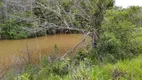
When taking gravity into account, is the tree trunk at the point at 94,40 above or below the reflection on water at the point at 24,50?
above

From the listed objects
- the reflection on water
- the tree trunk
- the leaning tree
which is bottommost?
the reflection on water

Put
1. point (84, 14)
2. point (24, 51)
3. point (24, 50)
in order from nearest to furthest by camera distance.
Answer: point (84, 14) → point (24, 51) → point (24, 50)

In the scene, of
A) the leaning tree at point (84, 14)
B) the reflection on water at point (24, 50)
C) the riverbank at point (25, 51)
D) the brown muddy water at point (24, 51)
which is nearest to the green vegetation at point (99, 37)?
the leaning tree at point (84, 14)

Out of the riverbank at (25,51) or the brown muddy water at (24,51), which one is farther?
the brown muddy water at (24,51)

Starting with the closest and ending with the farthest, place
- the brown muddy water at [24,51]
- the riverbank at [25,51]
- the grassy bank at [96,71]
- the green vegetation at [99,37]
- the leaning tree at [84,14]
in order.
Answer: the grassy bank at [96,71], the green vegetation at [99,37], the leaning tree at [84,14], the riverbank at [25,51], the brown muddy water at [24,51]

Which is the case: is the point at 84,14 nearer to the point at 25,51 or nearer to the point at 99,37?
the point at 99,37

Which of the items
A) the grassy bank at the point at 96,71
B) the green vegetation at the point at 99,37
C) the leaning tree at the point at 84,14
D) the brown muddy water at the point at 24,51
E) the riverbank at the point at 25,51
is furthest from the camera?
the brown muddy water at the point at 24,51

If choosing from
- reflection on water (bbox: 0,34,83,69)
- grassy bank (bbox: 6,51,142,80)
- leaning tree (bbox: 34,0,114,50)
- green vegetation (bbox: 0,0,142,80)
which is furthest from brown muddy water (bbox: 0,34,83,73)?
grassy bank (bbox: 6,51,142,80)

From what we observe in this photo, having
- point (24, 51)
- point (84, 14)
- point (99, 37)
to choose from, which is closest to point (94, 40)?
point (99, 37)

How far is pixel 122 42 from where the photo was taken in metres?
6.88

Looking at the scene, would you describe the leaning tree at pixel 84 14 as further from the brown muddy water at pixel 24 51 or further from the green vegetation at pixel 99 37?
the brown muddy water at pixel 24 51

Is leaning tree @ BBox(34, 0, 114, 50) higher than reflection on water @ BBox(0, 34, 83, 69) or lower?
higher

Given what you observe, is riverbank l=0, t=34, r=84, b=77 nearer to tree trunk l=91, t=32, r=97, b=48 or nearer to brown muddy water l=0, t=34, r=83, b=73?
brown muddy water l=0, t=34, r=83, b=73

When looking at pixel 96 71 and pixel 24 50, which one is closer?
pixel 96 71
